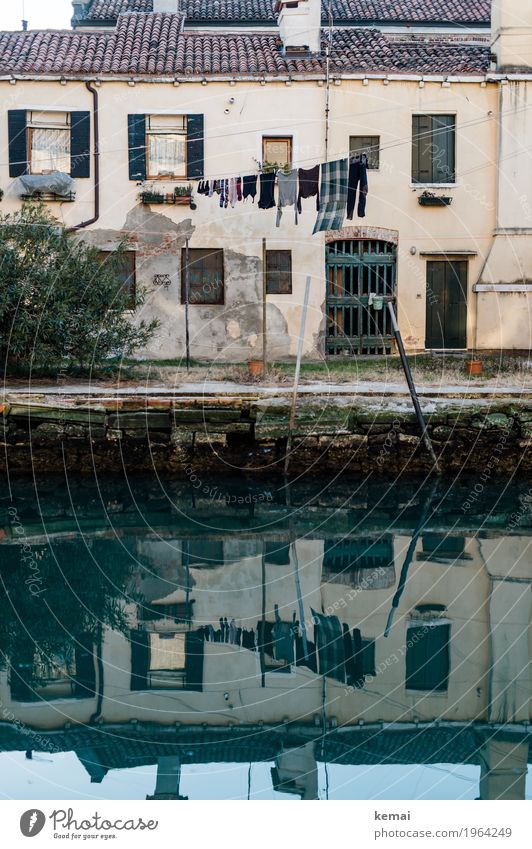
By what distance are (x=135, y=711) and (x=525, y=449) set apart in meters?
11.2

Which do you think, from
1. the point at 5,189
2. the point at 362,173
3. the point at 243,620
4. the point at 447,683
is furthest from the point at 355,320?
the point at 447,683

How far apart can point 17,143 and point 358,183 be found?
7.89 m

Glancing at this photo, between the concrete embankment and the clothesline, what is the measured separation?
432 cm

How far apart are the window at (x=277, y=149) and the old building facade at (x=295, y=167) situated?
4 cm

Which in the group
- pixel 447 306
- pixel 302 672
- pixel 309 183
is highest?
pixel 309 183

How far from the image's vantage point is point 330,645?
432 inches

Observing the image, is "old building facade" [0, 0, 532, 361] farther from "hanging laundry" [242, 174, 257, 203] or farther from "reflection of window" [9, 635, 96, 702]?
"reflection of window" [9, 635, 96, 702]

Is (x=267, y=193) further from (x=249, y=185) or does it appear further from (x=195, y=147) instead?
(x=195, y=147)

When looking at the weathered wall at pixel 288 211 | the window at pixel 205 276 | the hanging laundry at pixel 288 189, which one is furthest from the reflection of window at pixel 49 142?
the hanging laundry at pixel 288 189

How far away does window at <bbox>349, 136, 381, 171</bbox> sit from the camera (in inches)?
976

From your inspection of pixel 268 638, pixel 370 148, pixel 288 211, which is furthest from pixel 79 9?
pixel 268 638
